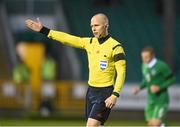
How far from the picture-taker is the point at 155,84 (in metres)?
15.8

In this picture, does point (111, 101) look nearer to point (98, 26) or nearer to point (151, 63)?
point (98, 26)

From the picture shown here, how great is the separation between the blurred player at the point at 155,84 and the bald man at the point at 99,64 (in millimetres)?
4207

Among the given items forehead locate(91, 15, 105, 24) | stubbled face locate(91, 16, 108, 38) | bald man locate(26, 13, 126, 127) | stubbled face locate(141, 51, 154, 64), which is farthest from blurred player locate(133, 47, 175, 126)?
forehead locate(91, 15, 105, 24)

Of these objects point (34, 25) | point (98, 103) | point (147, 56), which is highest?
point (34, 25)

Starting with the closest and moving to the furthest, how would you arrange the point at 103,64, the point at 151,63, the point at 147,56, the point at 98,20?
the point at 98,20, the point at 103,64, the point at 147,56, the point at 151,63

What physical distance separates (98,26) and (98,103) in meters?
1.09

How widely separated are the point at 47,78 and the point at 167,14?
4.55m

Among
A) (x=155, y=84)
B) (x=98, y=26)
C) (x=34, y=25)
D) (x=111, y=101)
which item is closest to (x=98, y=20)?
(x=98, y=26)

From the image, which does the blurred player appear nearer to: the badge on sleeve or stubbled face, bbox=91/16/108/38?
the badge on sleeve

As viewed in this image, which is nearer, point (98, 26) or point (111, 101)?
point (111, 101)

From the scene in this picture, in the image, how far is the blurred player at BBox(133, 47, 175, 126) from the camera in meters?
15.8

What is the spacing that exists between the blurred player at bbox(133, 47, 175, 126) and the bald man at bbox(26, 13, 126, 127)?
4.21 metres

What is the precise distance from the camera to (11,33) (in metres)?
31.4

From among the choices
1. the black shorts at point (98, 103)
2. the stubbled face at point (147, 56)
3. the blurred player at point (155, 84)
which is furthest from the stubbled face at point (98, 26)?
the blurred player at point (155, 84)
